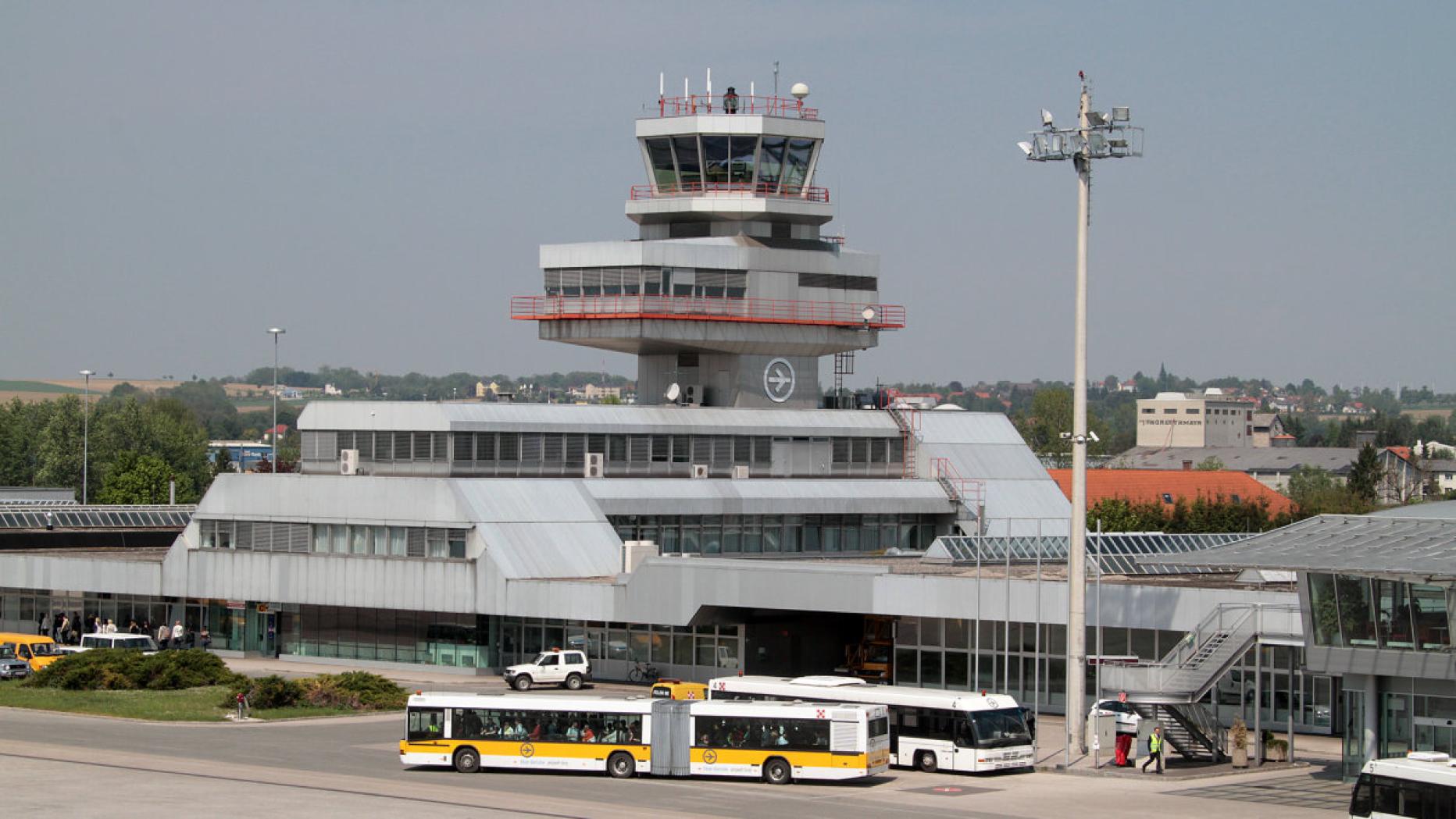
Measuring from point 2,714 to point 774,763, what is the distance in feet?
89.5

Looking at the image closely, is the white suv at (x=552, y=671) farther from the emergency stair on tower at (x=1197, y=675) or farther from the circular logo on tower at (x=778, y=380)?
the emergency stair on tower at (x=1197, y=675)

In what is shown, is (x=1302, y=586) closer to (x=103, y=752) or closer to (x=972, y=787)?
(x=972, y=787)

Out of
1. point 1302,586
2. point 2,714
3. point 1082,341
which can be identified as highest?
point 1082,341

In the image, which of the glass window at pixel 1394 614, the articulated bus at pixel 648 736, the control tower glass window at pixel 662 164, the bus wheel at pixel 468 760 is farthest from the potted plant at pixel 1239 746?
the control tower glass window at pixel 662 164

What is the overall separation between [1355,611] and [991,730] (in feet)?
32.5

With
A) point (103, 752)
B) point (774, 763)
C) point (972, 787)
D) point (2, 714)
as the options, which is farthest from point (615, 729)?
point (2, 714)

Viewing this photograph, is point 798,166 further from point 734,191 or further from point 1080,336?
point 1080,336

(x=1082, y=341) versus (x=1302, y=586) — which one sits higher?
(x=1082, y=341)

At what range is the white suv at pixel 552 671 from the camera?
2793 inches

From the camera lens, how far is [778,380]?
9081cm

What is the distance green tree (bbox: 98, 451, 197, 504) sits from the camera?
536 ft

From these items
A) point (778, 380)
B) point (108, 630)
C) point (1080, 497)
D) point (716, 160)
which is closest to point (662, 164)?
point (716, 160)

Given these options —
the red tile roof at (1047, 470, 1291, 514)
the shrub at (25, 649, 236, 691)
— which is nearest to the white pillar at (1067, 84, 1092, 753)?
the shrub at (25, 649, 236, 691)

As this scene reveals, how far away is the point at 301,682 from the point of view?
220 ft
